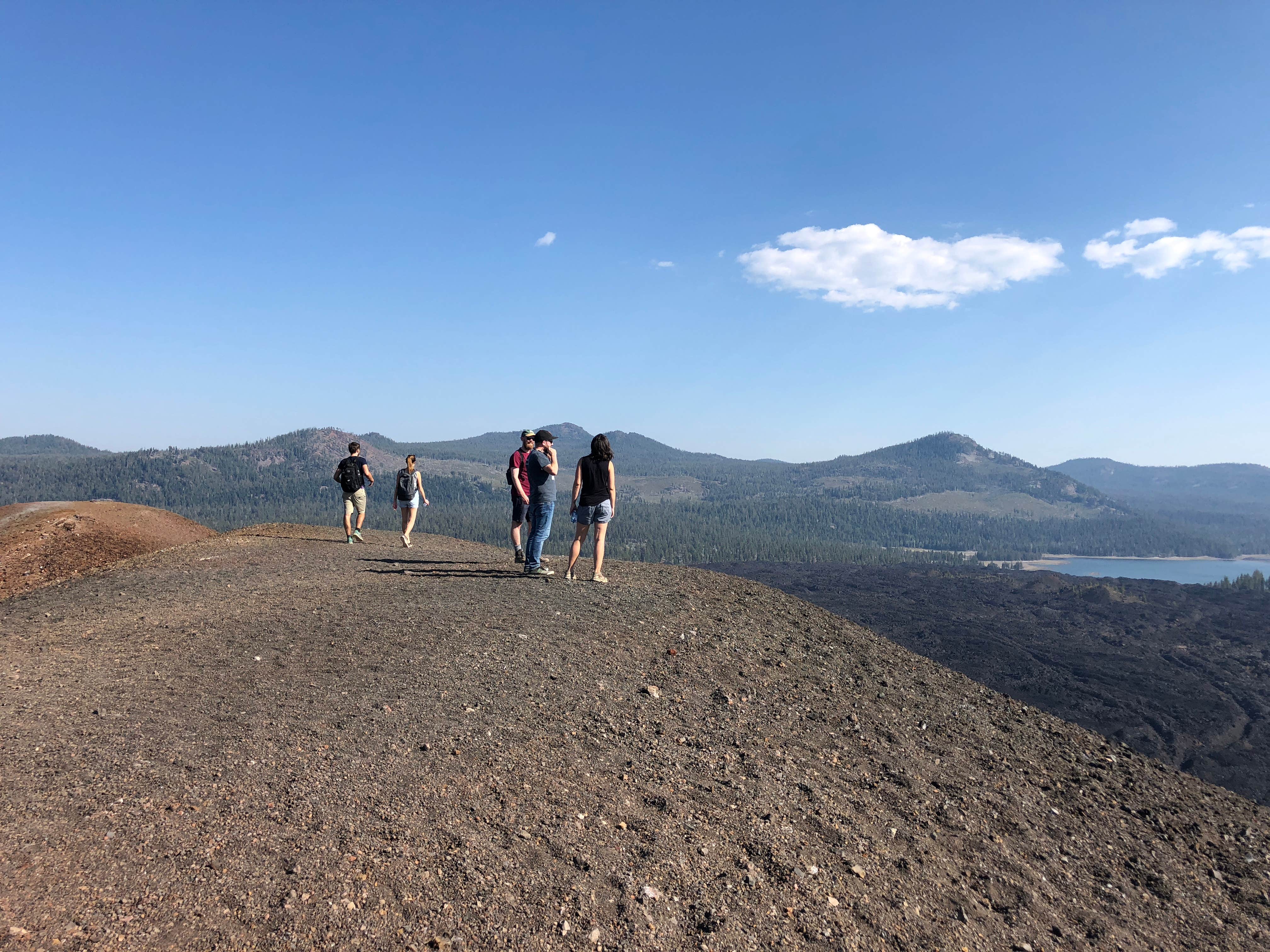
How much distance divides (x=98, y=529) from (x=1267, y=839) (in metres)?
31.8

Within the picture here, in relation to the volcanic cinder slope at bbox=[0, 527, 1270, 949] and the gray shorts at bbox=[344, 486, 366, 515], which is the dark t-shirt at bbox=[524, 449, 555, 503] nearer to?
the volcanic cinder slope at bbox=[0, 527, 1270, 949]

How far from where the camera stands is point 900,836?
7.44 meters

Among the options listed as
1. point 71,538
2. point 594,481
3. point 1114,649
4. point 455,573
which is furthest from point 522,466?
point 1114,649

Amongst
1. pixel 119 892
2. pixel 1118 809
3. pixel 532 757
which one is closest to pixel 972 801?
pixel 1118 809

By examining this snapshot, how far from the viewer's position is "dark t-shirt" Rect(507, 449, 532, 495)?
1566 cm

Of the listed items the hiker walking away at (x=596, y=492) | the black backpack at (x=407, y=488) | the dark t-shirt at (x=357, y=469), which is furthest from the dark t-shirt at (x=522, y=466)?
the dark t-shirt at (x=357, y=469)

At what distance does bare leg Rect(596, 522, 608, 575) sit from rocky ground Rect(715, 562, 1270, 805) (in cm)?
7207

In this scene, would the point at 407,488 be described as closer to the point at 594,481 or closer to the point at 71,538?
the point at 594,481

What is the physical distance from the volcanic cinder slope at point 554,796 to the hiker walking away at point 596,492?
1.70 meters

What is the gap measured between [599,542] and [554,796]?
8.02 metres

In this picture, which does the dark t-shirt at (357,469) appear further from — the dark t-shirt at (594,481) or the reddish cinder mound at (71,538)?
the dark t-shirt at (594,481)

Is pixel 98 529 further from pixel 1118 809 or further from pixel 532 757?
pixel 1118 809

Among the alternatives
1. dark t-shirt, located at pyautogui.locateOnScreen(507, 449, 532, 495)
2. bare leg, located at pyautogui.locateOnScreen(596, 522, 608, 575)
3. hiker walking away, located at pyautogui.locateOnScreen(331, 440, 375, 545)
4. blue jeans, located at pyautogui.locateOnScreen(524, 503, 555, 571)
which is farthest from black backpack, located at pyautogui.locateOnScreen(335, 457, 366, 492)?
bare leg, located at pyautogui.locateOnScreen(596, 522, 608, 575)

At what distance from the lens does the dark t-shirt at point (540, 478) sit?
1497cm
